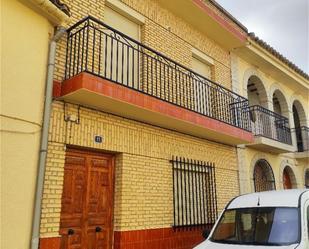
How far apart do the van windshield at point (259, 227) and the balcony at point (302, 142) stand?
31.3 feet

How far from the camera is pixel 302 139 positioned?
1465 centimetres

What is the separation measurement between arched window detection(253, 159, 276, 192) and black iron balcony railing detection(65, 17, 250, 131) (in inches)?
80.7

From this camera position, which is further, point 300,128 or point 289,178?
point 300,128

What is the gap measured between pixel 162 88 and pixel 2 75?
4.05 meters

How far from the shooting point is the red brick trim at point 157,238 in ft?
20.2

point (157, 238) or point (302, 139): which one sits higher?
point (302, 139)

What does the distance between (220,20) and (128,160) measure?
5728 millimetres

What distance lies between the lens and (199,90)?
8.90 metres

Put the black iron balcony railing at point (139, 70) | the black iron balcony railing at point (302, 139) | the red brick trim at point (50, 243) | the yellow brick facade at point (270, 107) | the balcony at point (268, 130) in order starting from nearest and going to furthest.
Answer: the red brick trim at point (50, 243), the black iron balcony railing at point (139, 70), the yellow brick facade at point (270, 107), the balcony at point (268, 130), the black iron balcony railing at point (302, 139)

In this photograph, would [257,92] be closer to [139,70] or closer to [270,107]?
[270,107]

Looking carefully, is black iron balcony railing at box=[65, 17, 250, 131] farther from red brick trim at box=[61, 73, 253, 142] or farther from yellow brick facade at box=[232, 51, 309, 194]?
yellow brick facade at box=[232, 51, 309, 194]

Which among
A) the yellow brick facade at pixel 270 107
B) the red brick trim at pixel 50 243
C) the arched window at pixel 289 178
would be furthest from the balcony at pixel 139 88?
the arched window at pixel 289 178

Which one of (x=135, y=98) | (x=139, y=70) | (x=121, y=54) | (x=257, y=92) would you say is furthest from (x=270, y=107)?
(x=135, y=98)

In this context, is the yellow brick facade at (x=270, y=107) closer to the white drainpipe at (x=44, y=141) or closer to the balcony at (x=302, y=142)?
the balcony at (x=302, y=142)
